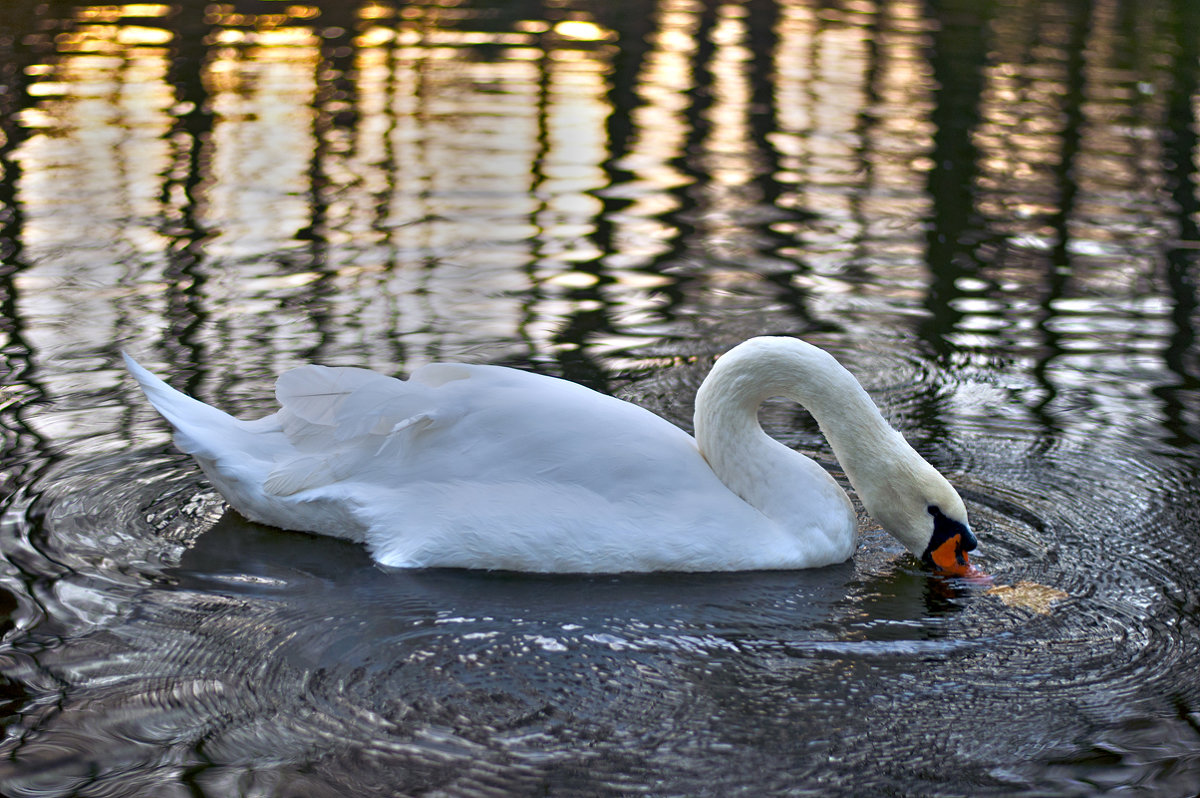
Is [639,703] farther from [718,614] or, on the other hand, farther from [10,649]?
[10,649]

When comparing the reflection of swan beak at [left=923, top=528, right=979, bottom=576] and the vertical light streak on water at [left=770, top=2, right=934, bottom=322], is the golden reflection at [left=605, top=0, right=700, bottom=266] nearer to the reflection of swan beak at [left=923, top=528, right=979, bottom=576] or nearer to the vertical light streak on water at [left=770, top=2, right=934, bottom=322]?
the vertical light streak on water at [left=770, top=2, right=934, bottom=322]

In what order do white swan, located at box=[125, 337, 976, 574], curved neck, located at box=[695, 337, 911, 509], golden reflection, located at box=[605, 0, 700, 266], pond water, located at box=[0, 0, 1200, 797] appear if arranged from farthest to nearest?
golden reflection, located at box=[605, 0, 700, 266]
curved neck, located at box=[695, 337, 911, 509]
white swan, located at box=[125, 337, 976, 574]
pond water, located at box=[0, 0, 1200, 797]

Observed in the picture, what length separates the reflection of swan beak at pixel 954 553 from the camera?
5.18 metres

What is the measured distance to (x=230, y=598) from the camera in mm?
4957

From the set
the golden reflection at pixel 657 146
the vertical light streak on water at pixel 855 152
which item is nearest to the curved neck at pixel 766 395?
the vertical light streak on water at pixel 855 152

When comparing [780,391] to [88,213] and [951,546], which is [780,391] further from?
[88,213]

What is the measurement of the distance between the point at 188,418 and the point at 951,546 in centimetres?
289

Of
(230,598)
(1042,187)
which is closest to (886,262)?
(1042,187)

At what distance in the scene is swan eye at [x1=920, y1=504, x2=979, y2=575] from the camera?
517cm

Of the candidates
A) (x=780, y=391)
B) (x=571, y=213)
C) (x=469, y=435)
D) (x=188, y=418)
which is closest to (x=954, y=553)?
(x=780, y=391)

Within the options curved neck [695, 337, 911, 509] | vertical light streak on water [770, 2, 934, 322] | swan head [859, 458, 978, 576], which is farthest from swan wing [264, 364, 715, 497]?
vertical light streak on water [770, 2, 934, 322]

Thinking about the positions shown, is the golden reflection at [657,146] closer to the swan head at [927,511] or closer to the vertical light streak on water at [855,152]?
the vertical light streak on water at [855,152]

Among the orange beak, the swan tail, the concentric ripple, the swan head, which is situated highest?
the swan tail

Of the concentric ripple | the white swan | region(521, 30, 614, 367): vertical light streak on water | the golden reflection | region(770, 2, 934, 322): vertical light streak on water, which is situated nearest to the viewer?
the concentric ripple
